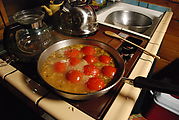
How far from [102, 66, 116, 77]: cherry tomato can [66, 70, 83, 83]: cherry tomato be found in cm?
11

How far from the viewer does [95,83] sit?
1.98ft

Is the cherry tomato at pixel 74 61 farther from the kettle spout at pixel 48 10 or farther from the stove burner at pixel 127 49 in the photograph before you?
the kettle spout at pixel 48 10

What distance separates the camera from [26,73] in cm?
73

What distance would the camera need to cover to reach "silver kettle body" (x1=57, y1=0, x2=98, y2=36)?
3.24ft

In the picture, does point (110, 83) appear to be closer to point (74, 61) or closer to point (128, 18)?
point (74, 61)

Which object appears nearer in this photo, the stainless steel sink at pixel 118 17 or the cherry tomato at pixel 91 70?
the cherry tomato at pixel 91 70

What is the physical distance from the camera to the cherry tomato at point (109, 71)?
2.17ft

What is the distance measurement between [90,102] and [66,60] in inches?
9.7

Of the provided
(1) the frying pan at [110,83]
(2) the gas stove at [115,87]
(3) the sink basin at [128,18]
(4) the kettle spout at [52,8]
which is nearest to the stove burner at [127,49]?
(2) the gas stove at [115,87]

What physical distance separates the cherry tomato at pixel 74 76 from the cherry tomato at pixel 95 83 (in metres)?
0.05

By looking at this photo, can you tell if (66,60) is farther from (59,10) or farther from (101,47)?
(59,10)

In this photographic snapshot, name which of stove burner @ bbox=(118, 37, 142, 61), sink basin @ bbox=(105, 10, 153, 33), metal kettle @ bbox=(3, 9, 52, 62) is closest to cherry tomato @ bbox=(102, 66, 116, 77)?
stove burner @ bbox=(118, 37, 142, 61)

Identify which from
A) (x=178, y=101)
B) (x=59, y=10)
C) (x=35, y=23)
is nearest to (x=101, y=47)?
(x=35, y=23)

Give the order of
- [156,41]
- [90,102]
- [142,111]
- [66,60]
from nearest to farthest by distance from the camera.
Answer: [90,102] → [66,60] → [156,41] → [142,111]
